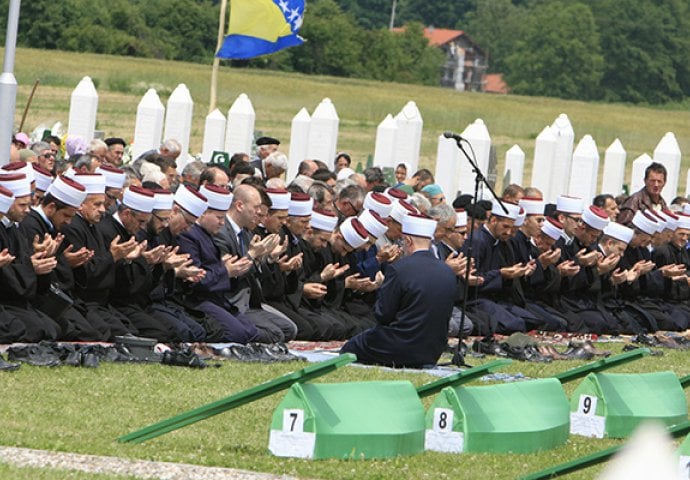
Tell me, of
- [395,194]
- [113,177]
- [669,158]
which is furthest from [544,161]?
[113,177]

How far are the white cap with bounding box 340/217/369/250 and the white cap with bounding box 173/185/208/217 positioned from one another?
94.0 inches

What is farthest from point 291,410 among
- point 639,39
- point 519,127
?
point 639,39

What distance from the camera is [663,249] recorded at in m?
23.0

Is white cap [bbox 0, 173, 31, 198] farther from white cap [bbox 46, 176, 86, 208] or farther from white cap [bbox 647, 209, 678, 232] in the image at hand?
white cap [bbox 647, 209, 678, 232]

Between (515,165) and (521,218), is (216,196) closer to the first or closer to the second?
(521,218)

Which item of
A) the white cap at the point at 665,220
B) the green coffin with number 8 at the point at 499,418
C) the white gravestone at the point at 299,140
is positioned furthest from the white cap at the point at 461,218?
the white gravestone at the point at 299,140

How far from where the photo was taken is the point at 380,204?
18.6 metres

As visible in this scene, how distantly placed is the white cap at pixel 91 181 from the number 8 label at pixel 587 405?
14.0 ft

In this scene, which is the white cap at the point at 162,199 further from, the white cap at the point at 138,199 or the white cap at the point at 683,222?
the white cap at the point at 683,222

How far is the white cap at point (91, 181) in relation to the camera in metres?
14.0

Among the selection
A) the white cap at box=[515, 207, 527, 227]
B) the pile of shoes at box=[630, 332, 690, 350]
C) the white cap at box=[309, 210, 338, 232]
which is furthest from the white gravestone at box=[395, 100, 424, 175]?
the white cap at box=[309, 210, 338, 232]

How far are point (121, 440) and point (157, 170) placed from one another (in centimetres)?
744

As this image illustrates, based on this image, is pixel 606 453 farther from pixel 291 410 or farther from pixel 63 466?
pixel 63 466

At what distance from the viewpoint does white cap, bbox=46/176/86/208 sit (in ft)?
45.8
